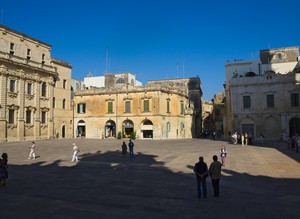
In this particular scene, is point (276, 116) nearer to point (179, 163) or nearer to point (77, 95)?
point (179, 163)

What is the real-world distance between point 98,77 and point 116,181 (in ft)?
181

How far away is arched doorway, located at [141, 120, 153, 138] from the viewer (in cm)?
4666

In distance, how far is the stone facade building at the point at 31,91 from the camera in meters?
37.3

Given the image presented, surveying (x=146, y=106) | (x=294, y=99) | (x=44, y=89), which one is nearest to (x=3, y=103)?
(x=44, y=89)

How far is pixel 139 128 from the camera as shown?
46812 millimetres

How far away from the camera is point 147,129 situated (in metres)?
46.8

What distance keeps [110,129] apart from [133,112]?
5822 millimetres

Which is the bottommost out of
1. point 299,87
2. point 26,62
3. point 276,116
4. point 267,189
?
point 267,189

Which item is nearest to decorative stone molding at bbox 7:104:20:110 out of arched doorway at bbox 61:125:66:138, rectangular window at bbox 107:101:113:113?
arched doorway at bbox 61:125:66:138

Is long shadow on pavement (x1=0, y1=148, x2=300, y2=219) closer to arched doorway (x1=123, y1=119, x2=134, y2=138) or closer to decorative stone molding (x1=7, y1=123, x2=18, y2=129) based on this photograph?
decorative stone molding (x1=7, y1=123, x2=18, y2=129)

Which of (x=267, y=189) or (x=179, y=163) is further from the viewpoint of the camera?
(x=179, y=163)

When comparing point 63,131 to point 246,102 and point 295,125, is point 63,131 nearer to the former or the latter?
point 246,102

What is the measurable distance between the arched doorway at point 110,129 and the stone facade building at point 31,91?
725 cm

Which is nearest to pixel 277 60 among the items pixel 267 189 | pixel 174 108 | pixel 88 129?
pixel 174 108
